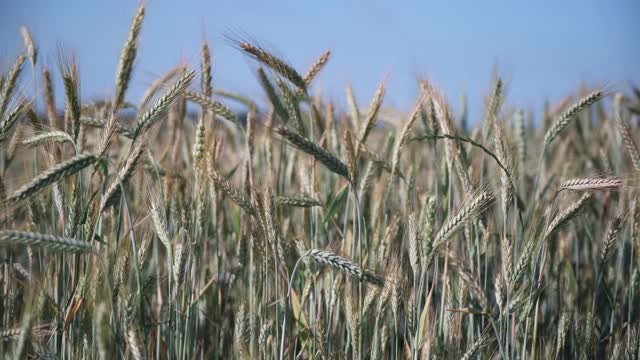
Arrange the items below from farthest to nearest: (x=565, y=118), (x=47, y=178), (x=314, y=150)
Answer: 1. (x=565, y=118)
2. (x=314, y=150)
3. (x=47, y=178)

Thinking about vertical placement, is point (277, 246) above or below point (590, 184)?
below

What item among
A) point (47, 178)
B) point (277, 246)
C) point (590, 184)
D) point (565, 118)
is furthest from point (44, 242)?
point (565, 118)

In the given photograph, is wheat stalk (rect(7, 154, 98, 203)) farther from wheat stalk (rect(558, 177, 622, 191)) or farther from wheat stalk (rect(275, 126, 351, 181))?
wheat stalk (rect(558, 177, 622, 191))

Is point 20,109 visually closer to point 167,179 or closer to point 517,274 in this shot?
point 167,179

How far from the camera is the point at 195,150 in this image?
2.38 metres

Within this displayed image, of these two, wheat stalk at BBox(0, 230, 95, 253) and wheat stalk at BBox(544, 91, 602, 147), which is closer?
wheat stalk at BBox(0, 230, 95, 253)

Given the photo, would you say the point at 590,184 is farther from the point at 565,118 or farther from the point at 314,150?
the point at 314,150

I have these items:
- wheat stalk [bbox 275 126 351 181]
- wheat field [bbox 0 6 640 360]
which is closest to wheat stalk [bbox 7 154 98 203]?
wheat field [bbox 0 6 640 360]

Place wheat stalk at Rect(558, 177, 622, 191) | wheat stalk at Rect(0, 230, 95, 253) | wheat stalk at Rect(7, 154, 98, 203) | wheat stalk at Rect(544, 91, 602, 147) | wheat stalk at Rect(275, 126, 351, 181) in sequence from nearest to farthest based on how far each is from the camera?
1. wheat stalk at Rect(0, 230, 95, 253)
2. wheat stalk at Rect(7, 154, 98, 203)
3. wheat stalk at Rect(275, 126, 351, 181)
4. wheat stalk at Rect(558, 177, 622, 191)
5. wheat stalk at Rect(544, 91, 602, 147)

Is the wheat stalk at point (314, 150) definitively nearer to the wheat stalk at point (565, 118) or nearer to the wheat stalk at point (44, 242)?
the wheat stalk at point (44, 242)

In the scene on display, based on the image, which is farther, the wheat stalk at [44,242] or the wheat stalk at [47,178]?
the wheat stalk at [47,178]

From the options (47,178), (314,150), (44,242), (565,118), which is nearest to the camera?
(44,242)

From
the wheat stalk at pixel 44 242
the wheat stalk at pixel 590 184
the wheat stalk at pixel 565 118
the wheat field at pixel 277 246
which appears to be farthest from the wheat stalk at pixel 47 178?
the wheat stalk at pixel 565 118

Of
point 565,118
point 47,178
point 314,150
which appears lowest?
point 47,178
